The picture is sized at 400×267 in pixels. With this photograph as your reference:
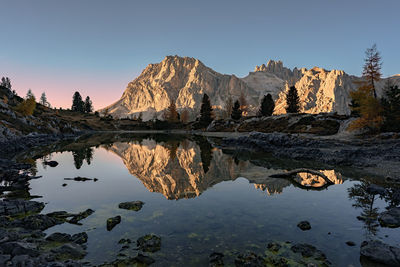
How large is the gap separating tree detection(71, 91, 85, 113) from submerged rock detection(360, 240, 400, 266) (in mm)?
221737

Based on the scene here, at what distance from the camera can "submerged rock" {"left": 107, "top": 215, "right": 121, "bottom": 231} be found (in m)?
11.0

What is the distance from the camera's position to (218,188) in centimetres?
Result: 1880

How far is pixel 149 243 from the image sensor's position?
905 centimetres

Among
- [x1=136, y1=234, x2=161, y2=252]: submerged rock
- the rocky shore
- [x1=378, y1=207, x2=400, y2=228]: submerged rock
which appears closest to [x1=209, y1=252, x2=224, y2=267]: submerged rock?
[x1=136, y1=234, x2=161, y2=252]: submerged rock

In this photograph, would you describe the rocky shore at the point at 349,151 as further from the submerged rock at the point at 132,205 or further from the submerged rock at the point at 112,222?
the submerged rock at the point at 112,222

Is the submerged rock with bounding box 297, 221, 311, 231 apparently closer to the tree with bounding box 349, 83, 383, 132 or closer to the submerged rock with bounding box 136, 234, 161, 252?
the submerged rock with bounding box 136, 234, 161, 252

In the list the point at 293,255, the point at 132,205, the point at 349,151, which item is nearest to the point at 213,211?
the point at 132,205

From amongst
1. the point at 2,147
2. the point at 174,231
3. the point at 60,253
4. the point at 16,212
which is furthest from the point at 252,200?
the point at 2,147

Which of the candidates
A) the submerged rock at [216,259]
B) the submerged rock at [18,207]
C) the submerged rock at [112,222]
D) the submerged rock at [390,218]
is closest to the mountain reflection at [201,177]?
the submerged rock at [112,222]

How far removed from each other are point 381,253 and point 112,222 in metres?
12.2

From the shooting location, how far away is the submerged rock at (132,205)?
1376 cm

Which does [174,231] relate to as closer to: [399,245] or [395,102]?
[399,245]

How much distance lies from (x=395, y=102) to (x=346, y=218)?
133ft

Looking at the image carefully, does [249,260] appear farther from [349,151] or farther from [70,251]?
[349,151]
